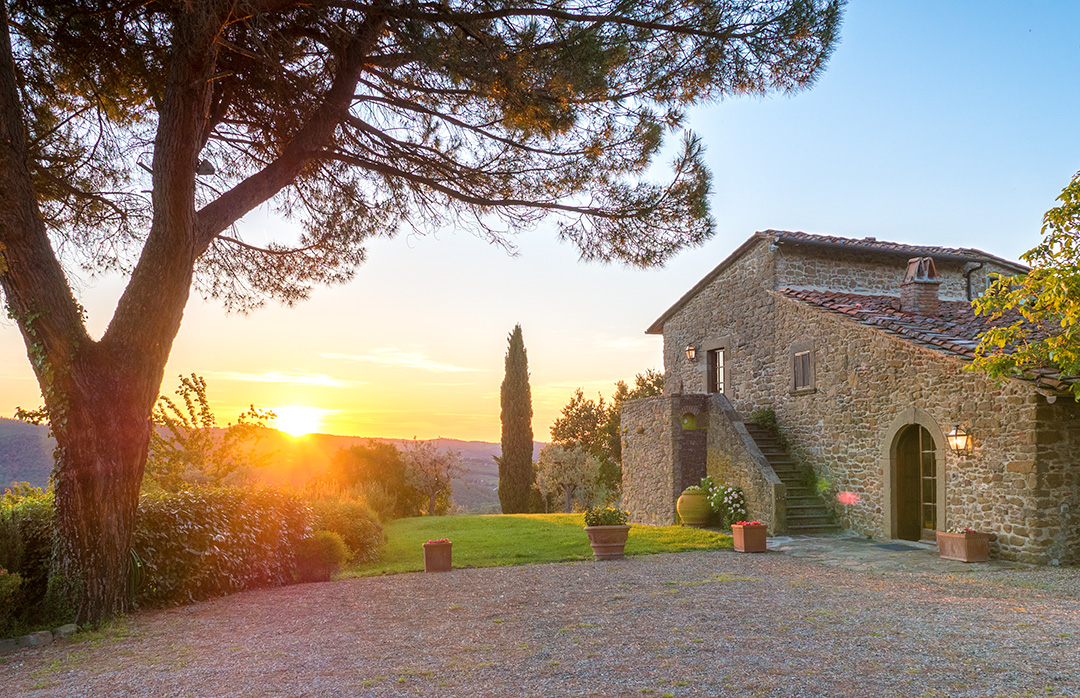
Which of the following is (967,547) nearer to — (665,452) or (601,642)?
(601,642)

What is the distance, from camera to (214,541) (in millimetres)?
7453

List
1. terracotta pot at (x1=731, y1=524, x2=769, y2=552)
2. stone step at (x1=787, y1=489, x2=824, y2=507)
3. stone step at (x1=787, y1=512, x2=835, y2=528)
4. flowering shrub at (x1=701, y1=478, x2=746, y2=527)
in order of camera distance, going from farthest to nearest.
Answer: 1. flowering shrub at (x1=701, y1=478, x2=746, y2=527)
2. stone step at (x1=787, y1=489, x2=824, y2=507)
3. stone step at (x1=787, y1=512, x2=835, y2=528)
4. terracotta pot at (x1=731, y1=524, x2=769, y2=552)

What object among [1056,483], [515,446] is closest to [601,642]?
[1056,483]

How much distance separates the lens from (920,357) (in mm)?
10523

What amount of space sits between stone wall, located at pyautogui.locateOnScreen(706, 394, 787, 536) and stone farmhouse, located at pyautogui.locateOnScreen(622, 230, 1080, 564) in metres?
0.04

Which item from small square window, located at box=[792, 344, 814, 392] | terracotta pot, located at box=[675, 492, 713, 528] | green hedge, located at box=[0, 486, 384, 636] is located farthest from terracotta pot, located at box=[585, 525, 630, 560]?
A: small square window, located at box=[792, 344, 814, 392]

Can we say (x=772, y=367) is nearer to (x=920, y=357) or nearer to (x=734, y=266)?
(x=734, y=266)

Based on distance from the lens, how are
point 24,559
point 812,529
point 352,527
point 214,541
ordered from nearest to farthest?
1. point 24,559
2. point 214,541
3. point 352,527
4. point 812,529

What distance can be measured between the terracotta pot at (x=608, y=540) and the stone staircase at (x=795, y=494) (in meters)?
3.94

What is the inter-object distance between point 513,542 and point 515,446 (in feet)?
39.3

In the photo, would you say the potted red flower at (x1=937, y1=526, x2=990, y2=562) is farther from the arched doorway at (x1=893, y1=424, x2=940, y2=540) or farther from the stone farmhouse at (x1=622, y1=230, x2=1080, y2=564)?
the arched doorway at (x1=893, y1=424, x2=940, y2=540)

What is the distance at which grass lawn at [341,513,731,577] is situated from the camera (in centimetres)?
973

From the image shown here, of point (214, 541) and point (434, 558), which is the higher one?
point (214, 541)

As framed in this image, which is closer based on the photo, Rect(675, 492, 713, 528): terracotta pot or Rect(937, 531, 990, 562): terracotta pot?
Rect(937, 531, 990, 562): terracotta pot
